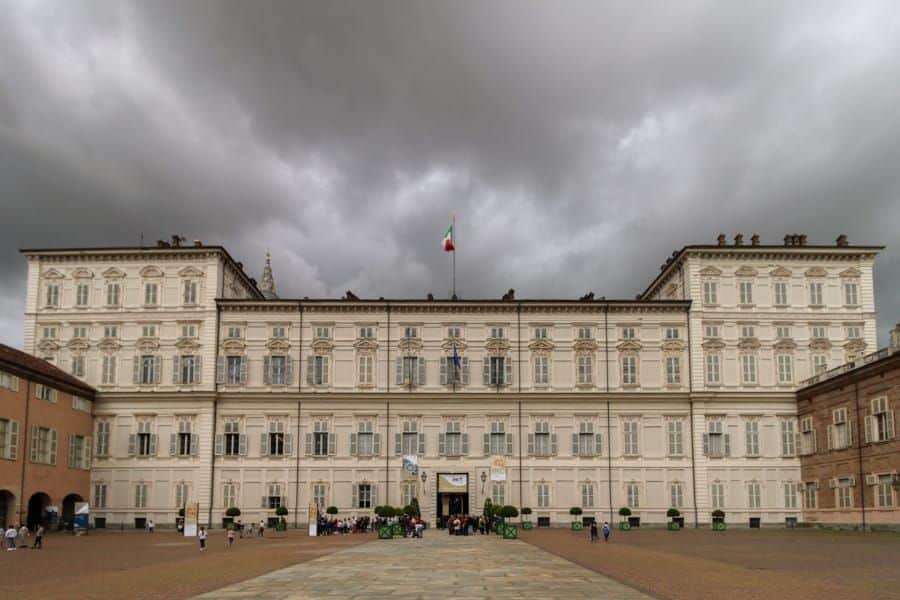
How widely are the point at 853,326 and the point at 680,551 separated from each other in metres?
37.0

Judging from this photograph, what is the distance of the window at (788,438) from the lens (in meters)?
69.4

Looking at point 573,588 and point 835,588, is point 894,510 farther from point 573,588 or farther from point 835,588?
point 573,588

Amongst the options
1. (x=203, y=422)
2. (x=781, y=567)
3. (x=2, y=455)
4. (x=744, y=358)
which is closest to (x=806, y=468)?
(x=744, y=358)

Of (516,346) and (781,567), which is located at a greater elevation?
(516,346)

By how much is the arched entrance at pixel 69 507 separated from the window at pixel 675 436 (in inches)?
1732

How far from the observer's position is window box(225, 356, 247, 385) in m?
70.8

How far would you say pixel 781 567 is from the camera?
108 feet

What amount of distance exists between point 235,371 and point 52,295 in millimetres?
15488

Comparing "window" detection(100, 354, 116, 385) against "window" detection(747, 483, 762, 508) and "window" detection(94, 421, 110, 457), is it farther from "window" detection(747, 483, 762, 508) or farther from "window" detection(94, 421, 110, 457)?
"window" detection(747, 483, 762, 508)

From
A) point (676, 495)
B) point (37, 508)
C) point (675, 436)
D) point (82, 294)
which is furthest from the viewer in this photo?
point (82, 294)

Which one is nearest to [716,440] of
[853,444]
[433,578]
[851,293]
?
[853,444]

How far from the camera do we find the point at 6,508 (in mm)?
58250

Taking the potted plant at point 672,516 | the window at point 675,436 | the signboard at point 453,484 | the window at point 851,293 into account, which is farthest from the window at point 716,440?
the signboard at point 453,484

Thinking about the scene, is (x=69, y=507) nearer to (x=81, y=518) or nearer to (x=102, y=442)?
(x=102, y=442)
